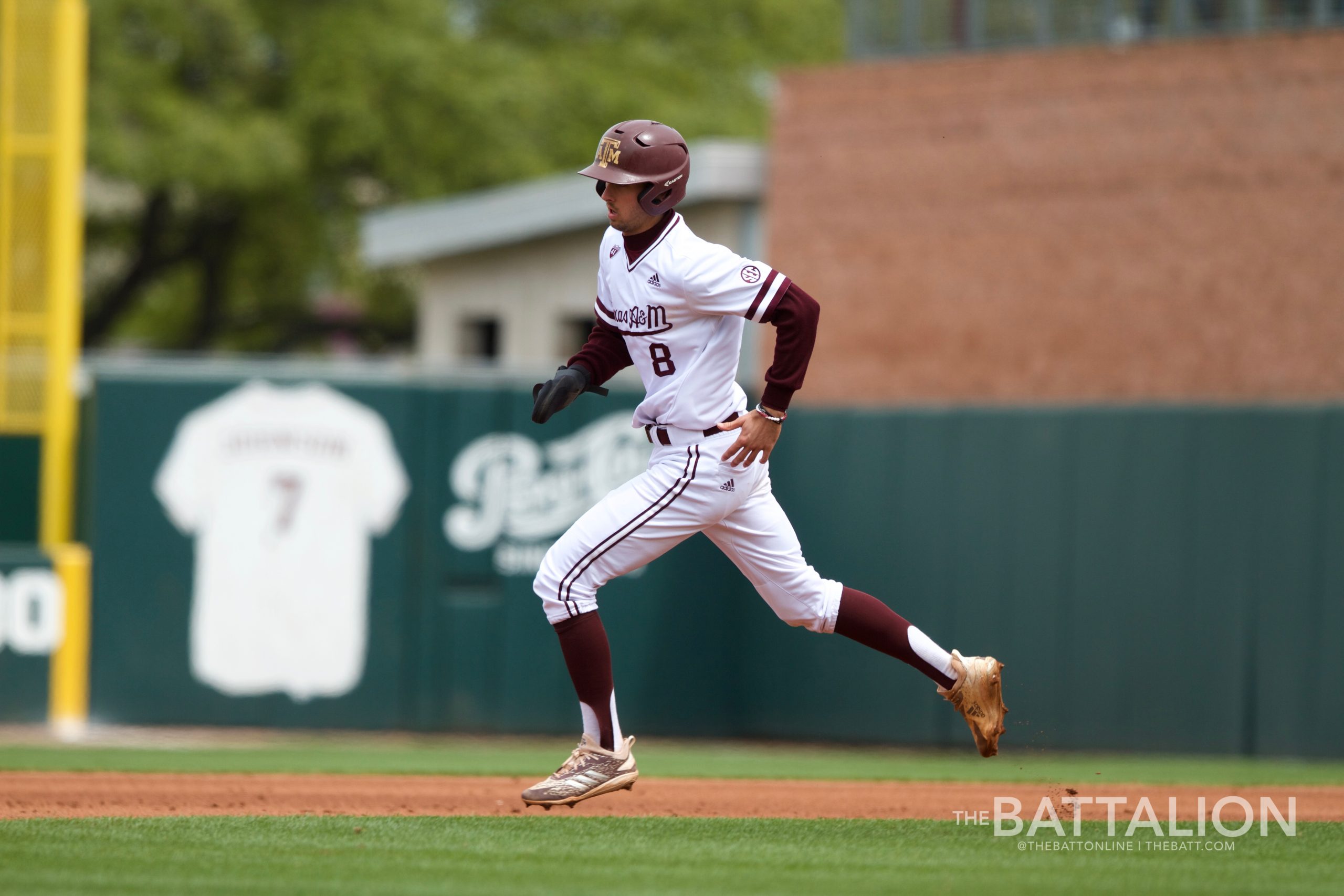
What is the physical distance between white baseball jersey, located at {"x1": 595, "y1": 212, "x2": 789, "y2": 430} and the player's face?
8 cm

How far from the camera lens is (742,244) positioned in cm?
1588

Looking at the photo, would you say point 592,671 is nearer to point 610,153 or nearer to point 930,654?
point 930,654

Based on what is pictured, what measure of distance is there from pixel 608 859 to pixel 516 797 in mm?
1642

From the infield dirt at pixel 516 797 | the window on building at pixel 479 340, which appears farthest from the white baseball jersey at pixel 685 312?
the window on building at pixel 479 340

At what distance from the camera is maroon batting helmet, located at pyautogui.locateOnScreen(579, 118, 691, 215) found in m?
5.19

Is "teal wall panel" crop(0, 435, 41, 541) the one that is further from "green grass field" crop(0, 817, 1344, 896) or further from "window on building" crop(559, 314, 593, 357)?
"window on building" crop(559, 314, 593, 357)

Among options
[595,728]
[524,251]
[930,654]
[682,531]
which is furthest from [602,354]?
[524,251]

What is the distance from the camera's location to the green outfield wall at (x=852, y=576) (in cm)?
1005

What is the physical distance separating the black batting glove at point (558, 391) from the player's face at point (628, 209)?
1.77 feet

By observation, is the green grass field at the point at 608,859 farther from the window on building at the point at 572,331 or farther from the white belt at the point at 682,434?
the window on building at the point at 572,331

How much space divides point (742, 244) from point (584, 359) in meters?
10.5

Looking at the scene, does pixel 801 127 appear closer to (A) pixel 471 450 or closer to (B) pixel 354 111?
(A) pixel 471 450

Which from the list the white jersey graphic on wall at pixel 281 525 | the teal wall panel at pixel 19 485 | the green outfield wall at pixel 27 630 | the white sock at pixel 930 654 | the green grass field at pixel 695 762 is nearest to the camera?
the white sock at pixel 930 654

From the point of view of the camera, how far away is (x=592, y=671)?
540 centimetres
